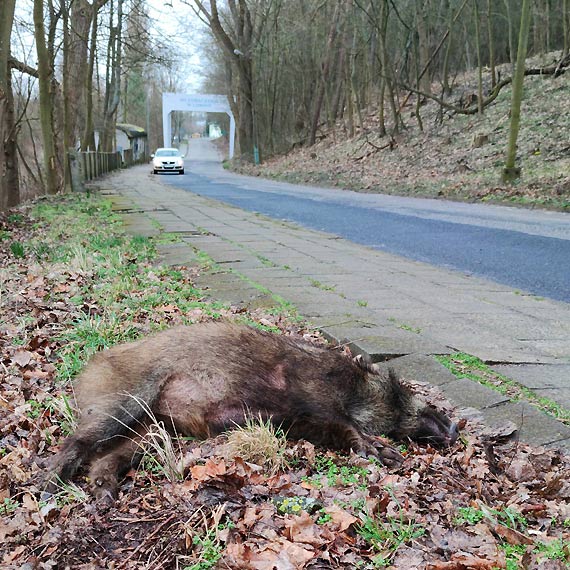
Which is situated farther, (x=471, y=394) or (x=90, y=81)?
(x=90, y=81)

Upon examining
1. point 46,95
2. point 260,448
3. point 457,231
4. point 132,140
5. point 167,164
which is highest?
point 132,140

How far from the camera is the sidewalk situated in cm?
345

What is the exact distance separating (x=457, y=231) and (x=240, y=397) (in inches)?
310

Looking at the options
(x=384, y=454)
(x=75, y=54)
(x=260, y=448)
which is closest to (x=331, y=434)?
(x=384, y=454)

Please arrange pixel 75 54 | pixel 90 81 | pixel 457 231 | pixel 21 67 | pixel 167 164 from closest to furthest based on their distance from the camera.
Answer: pixel 457 231 → pixel 21 67 → pixel 75 54 → pixel 90 81 → pixel 167 164

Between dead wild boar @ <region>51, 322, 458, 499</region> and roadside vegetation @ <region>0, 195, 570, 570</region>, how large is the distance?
0.10 metres

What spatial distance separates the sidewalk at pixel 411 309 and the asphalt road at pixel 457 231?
52 cm

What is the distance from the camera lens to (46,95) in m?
16.1

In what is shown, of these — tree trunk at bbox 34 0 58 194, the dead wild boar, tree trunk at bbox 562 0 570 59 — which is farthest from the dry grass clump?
tree trunk at bbox 562 0 570 59

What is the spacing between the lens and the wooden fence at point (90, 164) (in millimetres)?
17703

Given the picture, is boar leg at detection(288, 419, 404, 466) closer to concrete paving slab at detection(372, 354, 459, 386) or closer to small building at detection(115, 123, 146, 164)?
concrete paving slab at detection(372, 354, 459, 386)

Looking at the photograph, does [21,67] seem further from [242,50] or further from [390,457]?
[242,50]

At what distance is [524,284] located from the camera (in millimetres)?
6445

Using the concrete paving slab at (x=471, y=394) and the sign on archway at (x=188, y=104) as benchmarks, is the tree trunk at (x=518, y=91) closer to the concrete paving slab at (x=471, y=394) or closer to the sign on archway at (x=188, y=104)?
the concrete paving slab at (x=471, y=394)
